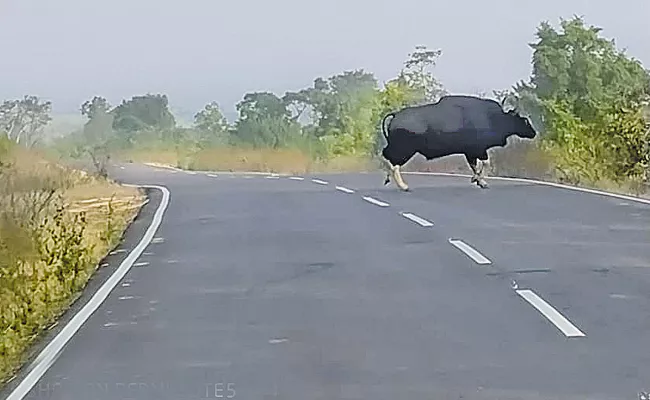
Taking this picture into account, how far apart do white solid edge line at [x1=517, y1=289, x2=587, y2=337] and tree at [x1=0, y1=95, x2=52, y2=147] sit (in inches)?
687

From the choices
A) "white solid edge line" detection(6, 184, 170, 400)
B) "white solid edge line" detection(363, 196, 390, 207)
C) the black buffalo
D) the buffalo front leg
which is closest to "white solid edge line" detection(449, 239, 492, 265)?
"white solid edge line" detection(6, 184, 170, 400)

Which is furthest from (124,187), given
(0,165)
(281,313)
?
(281,313)

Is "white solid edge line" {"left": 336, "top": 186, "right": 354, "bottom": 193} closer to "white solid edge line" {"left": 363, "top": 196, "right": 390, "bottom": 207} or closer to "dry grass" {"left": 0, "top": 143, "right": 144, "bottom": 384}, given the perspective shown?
"white solid edge line" {"left": 363, "top": 196, "right": 390, "bottom": 207}

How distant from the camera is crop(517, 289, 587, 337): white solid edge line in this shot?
9.02 m

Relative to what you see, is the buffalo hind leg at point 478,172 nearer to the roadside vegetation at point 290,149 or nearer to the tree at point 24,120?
the roadside vegetation at point 290,149

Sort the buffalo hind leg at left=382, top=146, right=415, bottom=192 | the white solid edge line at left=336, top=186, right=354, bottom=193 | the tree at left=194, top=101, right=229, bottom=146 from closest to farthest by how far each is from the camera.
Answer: the white solid edge line at left=336, top=186, right=354, bottom=193, the buffalo hind leg at left=382, top=146, right=415, bottom=192, the tree at left=194, top=101, right=229, bottom=146

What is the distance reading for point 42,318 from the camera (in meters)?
10.9

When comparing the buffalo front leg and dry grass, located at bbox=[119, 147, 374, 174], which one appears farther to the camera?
dry grass, located at bbox=[119, 147, 374, 174]

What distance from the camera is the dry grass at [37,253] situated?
10.5 meters

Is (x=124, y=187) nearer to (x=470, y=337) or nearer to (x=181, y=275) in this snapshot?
(x=181, y=275)

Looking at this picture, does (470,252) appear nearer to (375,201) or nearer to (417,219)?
(417,219)

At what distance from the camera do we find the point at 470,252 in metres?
13.6

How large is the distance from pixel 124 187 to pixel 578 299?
72.6 feet

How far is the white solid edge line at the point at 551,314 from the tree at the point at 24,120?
57.2ft
